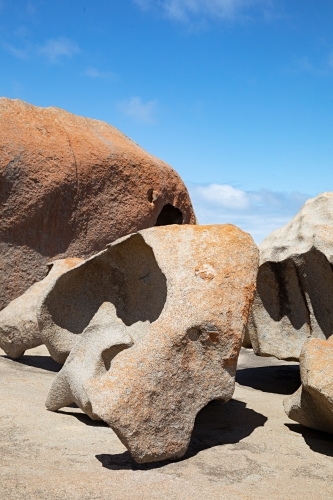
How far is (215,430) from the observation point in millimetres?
3730

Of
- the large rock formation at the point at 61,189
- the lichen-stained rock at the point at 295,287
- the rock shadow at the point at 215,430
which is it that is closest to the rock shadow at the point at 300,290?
the lichen-stained rock at the point at 295,287

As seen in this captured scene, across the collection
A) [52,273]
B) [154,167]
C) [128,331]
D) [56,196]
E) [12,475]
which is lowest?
[12,475]

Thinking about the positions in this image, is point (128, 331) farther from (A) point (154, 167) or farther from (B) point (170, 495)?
(A) point (154, 167)

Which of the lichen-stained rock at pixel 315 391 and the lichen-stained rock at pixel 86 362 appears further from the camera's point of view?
the lichen-stained rock at pixel 86 362

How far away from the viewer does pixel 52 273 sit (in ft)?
18.6

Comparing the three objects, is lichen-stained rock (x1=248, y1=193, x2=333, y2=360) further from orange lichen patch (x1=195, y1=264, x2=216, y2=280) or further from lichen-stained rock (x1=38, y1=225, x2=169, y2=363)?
orange lichen patch (x1=195, y1=264, x2=216, y2=280)

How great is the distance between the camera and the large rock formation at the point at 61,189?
6.10 meters

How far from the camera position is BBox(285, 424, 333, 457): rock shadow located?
3.50 metres

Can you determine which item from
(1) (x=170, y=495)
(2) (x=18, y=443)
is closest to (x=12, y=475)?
(2) (x=18, y=443)

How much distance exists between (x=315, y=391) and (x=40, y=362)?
9.89 ft

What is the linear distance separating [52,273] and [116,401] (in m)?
2.83

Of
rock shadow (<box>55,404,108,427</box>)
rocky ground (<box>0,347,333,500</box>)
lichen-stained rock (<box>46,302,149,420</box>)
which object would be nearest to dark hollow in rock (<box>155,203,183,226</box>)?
lichen-stained rock (<box>46,302,149,420</box>)

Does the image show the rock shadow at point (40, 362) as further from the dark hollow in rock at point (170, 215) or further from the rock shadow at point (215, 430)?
the dark hollow in rock at point (170, 215)

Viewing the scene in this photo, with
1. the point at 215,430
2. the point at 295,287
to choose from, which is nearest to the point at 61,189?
the point at 295,287
